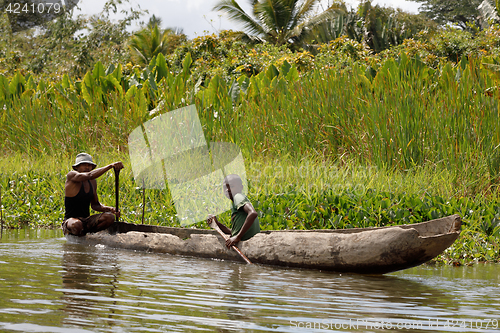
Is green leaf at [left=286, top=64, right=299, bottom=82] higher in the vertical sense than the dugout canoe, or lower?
higher

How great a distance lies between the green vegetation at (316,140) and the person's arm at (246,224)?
59.3 inches

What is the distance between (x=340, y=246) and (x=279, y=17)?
1000 inches

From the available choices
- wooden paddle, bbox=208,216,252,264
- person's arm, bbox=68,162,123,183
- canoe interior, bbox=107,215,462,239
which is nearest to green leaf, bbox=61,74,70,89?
person's arm, bbox=68,162,123,183

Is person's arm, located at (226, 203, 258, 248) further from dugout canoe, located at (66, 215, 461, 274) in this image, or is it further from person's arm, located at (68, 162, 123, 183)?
person's arm, located at (68, 162, 123, 183)

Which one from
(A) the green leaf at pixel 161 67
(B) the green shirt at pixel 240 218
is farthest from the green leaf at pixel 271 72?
(B) the green shirt at pixel 240 218

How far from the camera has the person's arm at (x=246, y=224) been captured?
266 inches

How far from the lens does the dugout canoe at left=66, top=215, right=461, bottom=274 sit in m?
5.78

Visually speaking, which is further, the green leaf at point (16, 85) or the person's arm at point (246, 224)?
the green leaf at point (16, 85)

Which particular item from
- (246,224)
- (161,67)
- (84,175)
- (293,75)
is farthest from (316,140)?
(161,67)

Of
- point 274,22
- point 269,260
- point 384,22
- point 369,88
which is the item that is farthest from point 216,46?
point 269,260

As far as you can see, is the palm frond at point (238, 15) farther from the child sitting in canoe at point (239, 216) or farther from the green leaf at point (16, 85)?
the child sitting in canoe at point (239, 216)

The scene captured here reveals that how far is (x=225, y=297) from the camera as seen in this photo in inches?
193

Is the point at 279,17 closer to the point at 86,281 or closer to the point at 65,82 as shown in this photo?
the point at 65,82

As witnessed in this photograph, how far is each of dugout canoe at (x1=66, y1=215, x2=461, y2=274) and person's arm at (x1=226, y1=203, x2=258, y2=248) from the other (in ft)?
0.30
